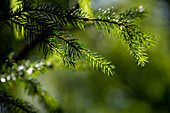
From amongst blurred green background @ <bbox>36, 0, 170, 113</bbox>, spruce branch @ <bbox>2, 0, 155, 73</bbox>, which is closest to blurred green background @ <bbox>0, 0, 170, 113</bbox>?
blurred green background @ <bbox>36, 0, 170, 113</bbox>

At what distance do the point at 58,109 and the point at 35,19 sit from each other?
0.39 meters

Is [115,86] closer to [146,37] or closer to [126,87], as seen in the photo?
[126,87]

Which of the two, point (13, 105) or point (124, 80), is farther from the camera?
point (124, 80)

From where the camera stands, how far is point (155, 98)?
370cm

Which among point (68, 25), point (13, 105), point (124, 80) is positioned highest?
point (68, 25)

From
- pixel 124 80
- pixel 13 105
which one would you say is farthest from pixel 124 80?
pixel 13 105

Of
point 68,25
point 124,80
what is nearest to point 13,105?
point 68,25

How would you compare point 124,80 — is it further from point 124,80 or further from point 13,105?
point 13,105

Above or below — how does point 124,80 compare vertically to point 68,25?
below

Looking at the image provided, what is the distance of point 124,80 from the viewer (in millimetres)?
4234

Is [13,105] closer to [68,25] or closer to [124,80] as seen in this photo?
[68,25]

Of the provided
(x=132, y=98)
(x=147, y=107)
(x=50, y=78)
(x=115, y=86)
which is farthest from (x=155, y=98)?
(x=50, y=78)

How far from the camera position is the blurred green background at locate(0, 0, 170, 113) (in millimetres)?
3441

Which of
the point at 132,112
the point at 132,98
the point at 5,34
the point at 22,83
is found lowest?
the point at 132,112
